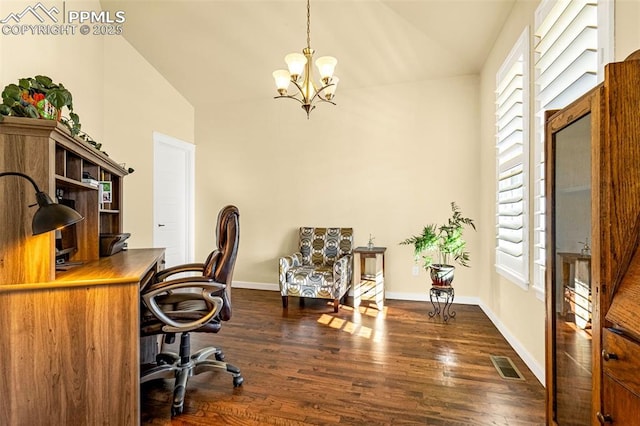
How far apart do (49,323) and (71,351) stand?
0.54ft

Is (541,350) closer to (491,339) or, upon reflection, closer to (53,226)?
(491,339)

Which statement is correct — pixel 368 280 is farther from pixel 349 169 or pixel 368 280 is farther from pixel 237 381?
pixel 237 381

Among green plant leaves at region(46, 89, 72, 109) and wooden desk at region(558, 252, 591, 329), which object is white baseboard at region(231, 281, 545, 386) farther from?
green plant leaves at region(46, 89, 72, 109)

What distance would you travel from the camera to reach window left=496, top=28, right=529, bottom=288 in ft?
8.04

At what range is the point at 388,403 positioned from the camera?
192cm

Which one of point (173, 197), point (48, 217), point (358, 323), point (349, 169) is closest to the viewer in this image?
point (48, 217)

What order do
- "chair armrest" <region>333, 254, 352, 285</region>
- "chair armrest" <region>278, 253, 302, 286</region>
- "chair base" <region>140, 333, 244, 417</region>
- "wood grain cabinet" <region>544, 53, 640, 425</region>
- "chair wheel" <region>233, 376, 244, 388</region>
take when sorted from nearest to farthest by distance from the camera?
"wood grain cabinet" <region>544, 53, 640, 425</region> → "chair base" <region>140, 333, 244, 417</region> → "chair wheel" <region>233, 376, 244, 388</region> → "chair armrest" <region>333, 254, 352, 285</region> → "chair armrest" <region>278, 253, 302, 286</region>

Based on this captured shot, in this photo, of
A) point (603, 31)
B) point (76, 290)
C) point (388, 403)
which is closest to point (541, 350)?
point (388, 403)

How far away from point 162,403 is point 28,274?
1074 millimetres

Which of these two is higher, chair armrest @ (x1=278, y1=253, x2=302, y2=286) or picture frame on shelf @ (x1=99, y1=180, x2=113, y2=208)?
picture frame on shelf @ (x1=99, y1=180, x2=113, y2=208)

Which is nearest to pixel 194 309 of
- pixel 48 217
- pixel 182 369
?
pixel 182 369

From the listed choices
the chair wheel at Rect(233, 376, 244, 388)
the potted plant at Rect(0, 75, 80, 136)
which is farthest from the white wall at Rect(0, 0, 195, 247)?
the chair wheel at Rect(233, 376, 244, 388)

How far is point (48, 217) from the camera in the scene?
1.31 metres

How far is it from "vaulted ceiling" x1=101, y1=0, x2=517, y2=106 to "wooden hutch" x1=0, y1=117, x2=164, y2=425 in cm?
260
